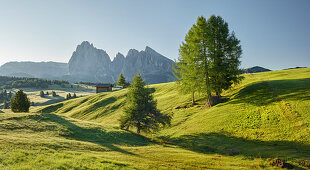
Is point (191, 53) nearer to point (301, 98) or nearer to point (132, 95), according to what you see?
point (132, 95)

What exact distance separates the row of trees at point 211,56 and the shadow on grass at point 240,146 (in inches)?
476

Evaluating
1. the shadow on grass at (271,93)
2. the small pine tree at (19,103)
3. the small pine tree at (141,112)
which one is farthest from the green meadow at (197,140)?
the small pine tree at (19,103)

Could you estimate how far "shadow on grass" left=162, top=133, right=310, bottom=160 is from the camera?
56.2 feet

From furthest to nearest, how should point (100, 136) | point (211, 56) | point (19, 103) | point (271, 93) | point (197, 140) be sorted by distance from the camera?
point (19, 103) → point (211, 56) → point (271, 93) → point (100, 136) → point (197, 140)

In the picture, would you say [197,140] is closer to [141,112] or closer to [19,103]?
[141,112]

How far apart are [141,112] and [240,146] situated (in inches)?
742

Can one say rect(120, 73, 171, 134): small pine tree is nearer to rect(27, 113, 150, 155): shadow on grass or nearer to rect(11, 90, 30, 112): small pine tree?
rect(27, 113, 150, 155): shadow on grass

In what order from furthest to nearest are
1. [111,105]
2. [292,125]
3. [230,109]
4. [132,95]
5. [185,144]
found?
1. [111,105]
2. [132,95]
3. [230,109]
4. [185,144]
5. [292,125]

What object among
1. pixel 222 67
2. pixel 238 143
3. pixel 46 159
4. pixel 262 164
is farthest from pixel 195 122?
pixel 46 159

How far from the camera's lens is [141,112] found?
3269 centimetres

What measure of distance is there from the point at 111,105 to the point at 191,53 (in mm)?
43932

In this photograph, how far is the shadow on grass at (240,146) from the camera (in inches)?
674

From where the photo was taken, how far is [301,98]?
26312 millimetres

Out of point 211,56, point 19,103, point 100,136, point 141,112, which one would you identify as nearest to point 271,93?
point 211,56
